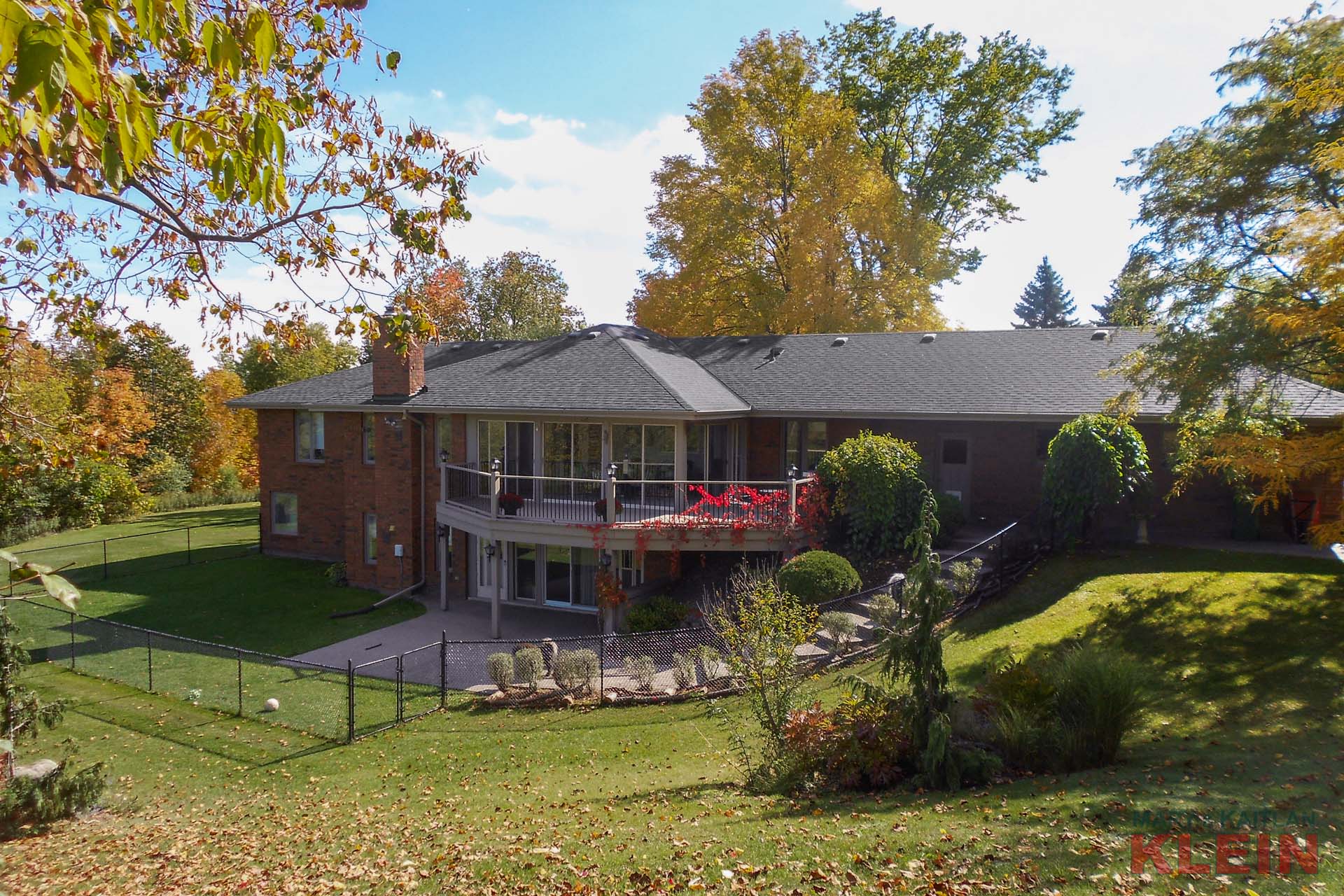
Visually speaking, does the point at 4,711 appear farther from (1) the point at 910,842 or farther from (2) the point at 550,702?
(1) the point at 910,842

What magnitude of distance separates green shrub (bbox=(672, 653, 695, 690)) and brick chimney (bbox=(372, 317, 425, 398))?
11766 mm

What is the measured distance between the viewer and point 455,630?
58.1 feet

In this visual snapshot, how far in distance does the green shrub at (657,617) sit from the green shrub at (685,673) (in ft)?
6.59

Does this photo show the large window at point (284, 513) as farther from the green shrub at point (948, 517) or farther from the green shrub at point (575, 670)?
the green shrub at point (948, 517)

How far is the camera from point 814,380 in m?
21.0

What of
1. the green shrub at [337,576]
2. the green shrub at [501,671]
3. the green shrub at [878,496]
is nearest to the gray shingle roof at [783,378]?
the green shrub at [878,496]

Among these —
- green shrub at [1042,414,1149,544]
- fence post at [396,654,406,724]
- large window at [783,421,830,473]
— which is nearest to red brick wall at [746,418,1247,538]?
large window at [783,421,830,473]

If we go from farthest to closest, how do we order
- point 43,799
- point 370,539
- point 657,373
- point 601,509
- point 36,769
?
1. point 370,539
2. point 657,373
3. point 601,509
4. point 36,769
5. point 43,799

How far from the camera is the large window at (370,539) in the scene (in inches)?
849

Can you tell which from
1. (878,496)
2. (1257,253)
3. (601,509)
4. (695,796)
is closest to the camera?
(695,796)

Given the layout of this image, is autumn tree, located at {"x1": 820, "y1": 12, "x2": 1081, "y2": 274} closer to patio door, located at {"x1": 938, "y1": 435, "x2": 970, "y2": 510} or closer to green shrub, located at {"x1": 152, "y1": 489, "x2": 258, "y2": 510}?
patio door, located at {"x1": 938, "y1": 435, "x2": 970, "y2": 510}

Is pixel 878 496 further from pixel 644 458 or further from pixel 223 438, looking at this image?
pixel 223 438

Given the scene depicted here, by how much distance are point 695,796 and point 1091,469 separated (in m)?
11.1

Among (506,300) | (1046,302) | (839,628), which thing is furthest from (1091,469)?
(1046,302)
